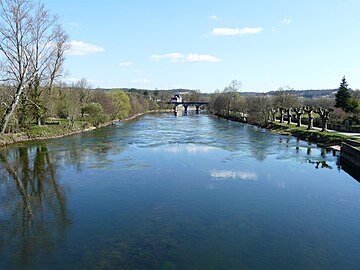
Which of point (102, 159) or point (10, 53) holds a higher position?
point (10, 53)

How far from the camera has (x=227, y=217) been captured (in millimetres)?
12875

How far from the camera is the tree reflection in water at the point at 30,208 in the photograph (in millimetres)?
10383

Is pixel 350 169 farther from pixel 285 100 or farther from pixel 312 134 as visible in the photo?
pixel 285 100

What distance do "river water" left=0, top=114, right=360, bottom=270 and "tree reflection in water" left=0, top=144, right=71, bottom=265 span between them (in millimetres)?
43

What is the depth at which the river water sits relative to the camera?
9.70 m

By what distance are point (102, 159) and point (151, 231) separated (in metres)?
13.4

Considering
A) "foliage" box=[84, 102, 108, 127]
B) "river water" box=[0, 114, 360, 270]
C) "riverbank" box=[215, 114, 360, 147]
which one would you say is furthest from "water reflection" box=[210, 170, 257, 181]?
"foliage" box=[84, 102, 108, 127]

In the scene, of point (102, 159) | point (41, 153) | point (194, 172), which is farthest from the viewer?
point (41, 153)

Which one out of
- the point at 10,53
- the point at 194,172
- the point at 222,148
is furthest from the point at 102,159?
the point at 10,53

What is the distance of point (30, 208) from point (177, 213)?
6.01 meters

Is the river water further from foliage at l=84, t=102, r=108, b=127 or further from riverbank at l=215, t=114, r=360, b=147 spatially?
foliage at l=84, t=102, r=108, b=127

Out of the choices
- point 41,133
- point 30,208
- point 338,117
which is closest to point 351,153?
point 30,208

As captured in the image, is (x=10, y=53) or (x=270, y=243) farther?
(x=10, y=53)

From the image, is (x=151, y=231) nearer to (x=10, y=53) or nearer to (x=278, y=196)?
(x=278, y=196)
